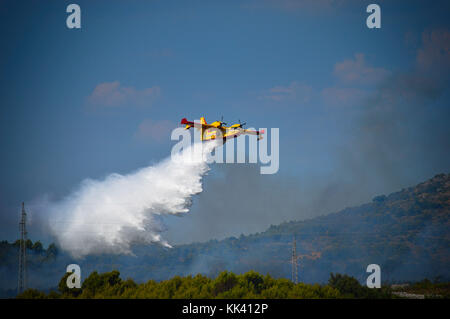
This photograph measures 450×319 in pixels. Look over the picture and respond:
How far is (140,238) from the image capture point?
240ft

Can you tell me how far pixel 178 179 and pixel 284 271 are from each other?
125 m

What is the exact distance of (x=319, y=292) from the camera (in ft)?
162

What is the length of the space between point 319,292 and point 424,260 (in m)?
140

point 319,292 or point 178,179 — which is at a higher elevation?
point 178,179

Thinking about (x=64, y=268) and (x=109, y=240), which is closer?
(x=109, y=240)

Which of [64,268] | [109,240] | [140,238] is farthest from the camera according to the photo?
[64,268]

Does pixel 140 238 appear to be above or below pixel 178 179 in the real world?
below
